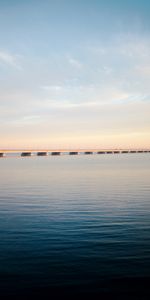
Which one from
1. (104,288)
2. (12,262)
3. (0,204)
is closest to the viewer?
(104,288)

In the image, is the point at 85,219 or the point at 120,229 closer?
the point at 120,229

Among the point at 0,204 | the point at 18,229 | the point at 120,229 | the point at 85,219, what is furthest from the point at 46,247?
the point at 0,204

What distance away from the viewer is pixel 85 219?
2375 cm

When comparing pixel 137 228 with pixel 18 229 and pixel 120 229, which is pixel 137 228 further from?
pixel 18 229

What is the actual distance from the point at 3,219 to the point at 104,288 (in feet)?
46.3

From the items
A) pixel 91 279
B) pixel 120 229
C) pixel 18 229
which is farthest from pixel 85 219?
pixel 91 279

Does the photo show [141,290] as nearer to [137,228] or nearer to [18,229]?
[137,228]

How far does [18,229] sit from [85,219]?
5.57 meters

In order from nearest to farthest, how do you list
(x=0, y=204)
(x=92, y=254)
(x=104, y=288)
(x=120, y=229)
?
(x=104, y=288)
(x=92, y=254)
(x=120, y=229)
(x=0, y=204)

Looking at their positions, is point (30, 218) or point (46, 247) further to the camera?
point (30, 218)

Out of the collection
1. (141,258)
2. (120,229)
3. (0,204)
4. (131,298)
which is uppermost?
(0,204)

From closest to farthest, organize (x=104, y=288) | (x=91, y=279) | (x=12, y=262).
Answer: 1. (x=104, y=288)
2. (x=91, y=279)
3. (x=12, y=262)

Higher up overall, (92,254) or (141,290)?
(92,254)

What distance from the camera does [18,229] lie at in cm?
2072
